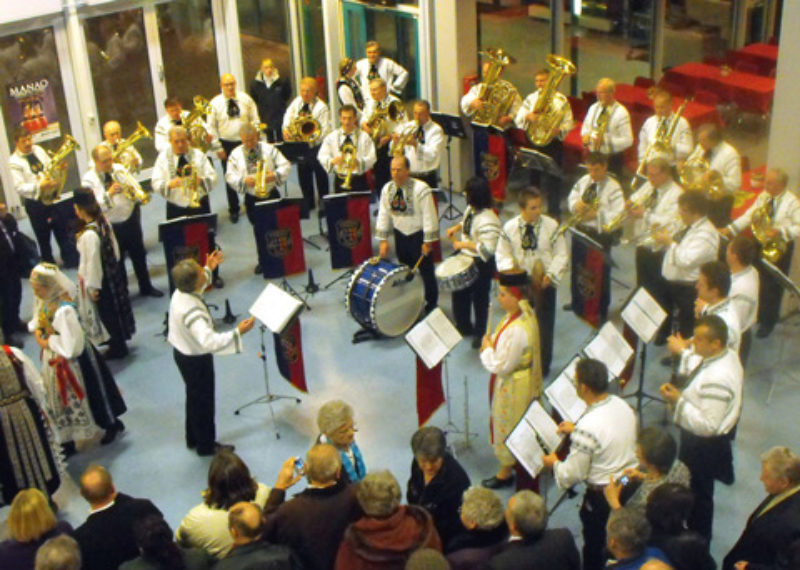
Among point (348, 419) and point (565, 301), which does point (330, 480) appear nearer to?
point (348, 419)

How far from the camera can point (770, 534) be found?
211 inches

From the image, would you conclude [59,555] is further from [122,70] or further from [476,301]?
[122,70]

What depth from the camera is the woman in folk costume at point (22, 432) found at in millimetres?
6824

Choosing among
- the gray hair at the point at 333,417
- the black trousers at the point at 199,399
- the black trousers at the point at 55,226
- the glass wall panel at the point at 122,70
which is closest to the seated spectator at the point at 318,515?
the gray hair at the point at 333,417

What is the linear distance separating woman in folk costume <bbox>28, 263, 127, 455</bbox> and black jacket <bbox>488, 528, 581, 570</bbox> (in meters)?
3.86

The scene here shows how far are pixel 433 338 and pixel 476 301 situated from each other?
73.1 inches

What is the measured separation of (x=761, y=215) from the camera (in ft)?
28.0

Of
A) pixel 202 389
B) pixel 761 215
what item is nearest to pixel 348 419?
pixel 202 389

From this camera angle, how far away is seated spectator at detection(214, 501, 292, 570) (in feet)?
16.3

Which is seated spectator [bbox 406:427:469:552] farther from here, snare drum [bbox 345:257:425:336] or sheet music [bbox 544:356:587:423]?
snare drum [bbox 345:257:425:336]

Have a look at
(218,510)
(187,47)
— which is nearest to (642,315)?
(218,510)

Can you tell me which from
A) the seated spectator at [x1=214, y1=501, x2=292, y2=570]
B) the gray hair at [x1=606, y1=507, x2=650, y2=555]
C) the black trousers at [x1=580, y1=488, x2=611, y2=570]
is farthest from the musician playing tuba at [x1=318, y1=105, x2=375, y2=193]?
the gray hair at [x1=606, y1=507, x2=650, y2=555]

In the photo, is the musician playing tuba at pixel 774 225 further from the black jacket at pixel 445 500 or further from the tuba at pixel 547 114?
the black jacket at pixel 445 500

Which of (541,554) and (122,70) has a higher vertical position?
(122,70)
